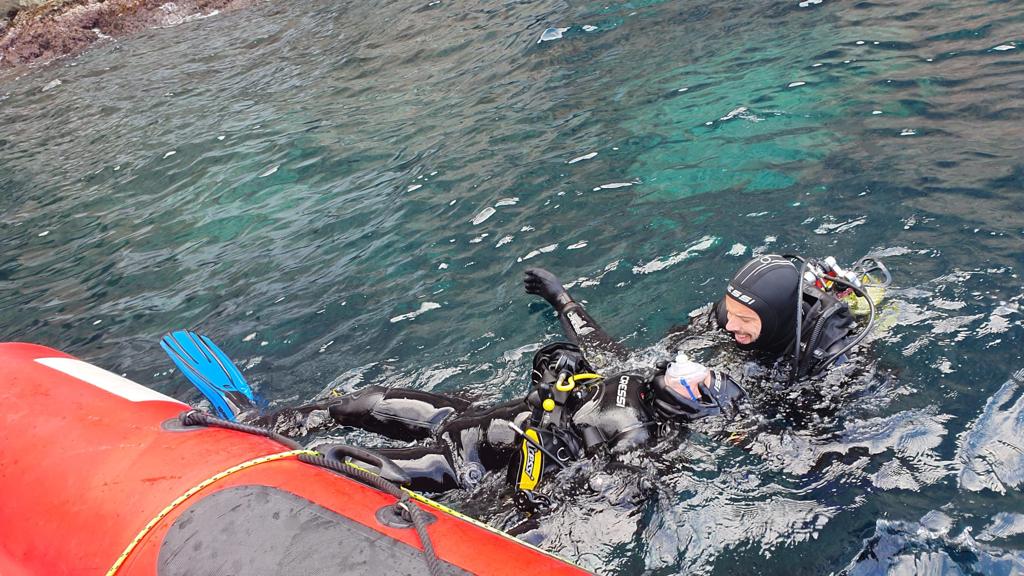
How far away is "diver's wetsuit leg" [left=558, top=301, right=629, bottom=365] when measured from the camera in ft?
14.1

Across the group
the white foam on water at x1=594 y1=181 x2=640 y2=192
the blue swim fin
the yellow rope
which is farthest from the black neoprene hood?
the blue swim fin

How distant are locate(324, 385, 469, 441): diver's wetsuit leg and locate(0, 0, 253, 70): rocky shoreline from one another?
648 inches

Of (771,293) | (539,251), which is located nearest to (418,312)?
(539,251)

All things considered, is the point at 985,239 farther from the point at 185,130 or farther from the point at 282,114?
the point at 185,130

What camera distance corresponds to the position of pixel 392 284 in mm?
5668

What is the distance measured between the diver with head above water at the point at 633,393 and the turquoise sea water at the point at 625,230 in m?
0.19

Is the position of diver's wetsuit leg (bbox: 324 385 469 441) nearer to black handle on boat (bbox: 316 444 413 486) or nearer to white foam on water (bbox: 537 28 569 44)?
black handle on boat (bbox: 316 444 413 486)

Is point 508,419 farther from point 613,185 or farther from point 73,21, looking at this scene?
point 73,21

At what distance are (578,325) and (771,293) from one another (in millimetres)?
1289

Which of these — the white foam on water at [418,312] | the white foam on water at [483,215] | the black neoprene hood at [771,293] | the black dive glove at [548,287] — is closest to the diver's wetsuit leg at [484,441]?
the black dive glove at [548,287]

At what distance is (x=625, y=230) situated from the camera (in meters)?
5.57

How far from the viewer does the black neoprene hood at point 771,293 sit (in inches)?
134

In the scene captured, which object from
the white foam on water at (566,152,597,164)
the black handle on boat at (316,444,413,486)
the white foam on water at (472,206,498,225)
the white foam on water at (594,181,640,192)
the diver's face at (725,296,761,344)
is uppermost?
the black handle on boat at (316,444,413,486)

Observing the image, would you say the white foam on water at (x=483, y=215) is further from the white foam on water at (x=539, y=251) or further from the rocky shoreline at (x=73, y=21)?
the rocky shoreline at (x=73, y=21)
